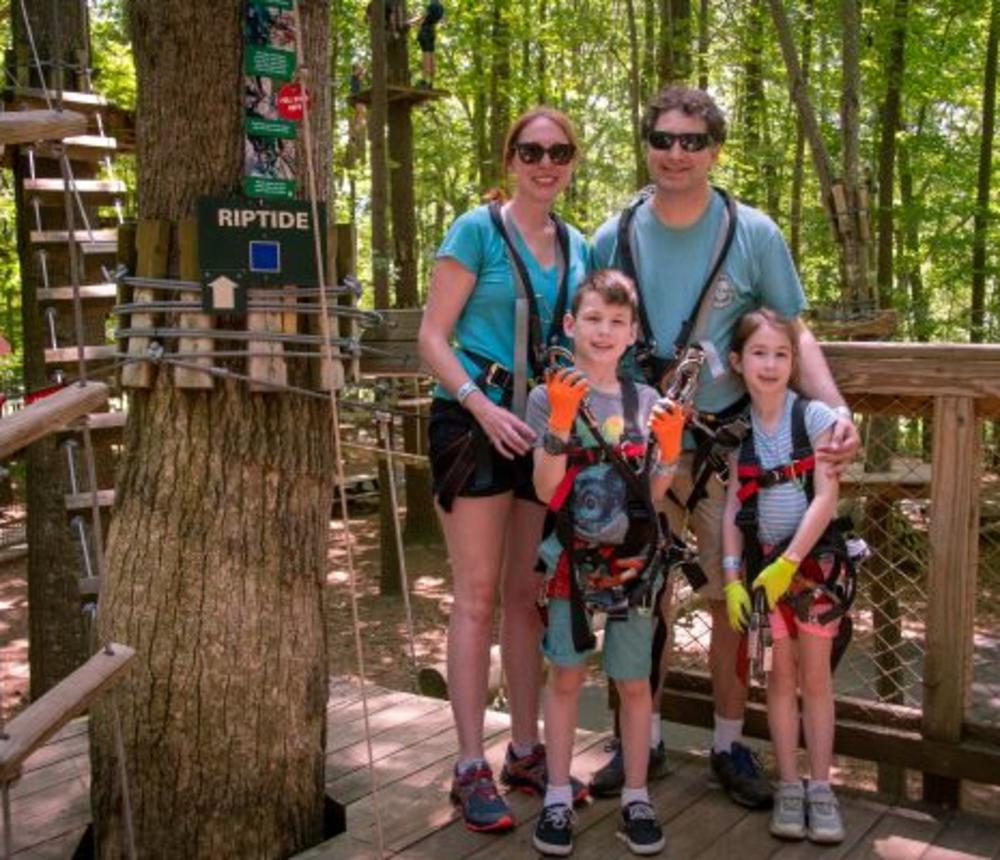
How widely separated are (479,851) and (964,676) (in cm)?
137

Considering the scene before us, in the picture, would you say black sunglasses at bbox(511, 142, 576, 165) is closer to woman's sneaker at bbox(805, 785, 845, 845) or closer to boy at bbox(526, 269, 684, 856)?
boy at bbox(526, 269, 684, 856)

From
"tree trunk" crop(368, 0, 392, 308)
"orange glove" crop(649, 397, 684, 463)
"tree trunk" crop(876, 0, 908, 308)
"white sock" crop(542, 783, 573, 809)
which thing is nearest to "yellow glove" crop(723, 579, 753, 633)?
"orange glove" crop(649, 397, 684, 463)

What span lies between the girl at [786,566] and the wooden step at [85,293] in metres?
2.83

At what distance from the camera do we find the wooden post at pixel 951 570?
2.96 m

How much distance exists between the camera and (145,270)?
274 centimetres

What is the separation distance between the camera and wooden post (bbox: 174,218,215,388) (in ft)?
8.84

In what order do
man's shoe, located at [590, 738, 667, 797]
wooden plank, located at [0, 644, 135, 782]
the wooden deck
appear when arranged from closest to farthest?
1. wooden plank, located at [0, 644, 135, 782]
2. the wooden deck
3. man's shoe, located at [590, 738, 667, 797]

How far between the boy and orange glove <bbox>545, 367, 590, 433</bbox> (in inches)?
3.1

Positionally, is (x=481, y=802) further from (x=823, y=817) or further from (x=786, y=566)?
(x=786, y=566)

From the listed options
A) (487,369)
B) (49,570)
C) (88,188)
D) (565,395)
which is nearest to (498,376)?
(487,369)

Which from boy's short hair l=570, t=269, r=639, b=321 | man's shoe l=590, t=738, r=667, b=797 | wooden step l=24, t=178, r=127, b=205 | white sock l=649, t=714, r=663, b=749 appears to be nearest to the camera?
boy's short hair l=570, t=269, r=639, b=321

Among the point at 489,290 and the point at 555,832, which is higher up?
the point at 489,290

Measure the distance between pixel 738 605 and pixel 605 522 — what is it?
0.40 metres

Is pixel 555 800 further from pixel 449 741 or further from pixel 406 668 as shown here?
pixel 406 668
